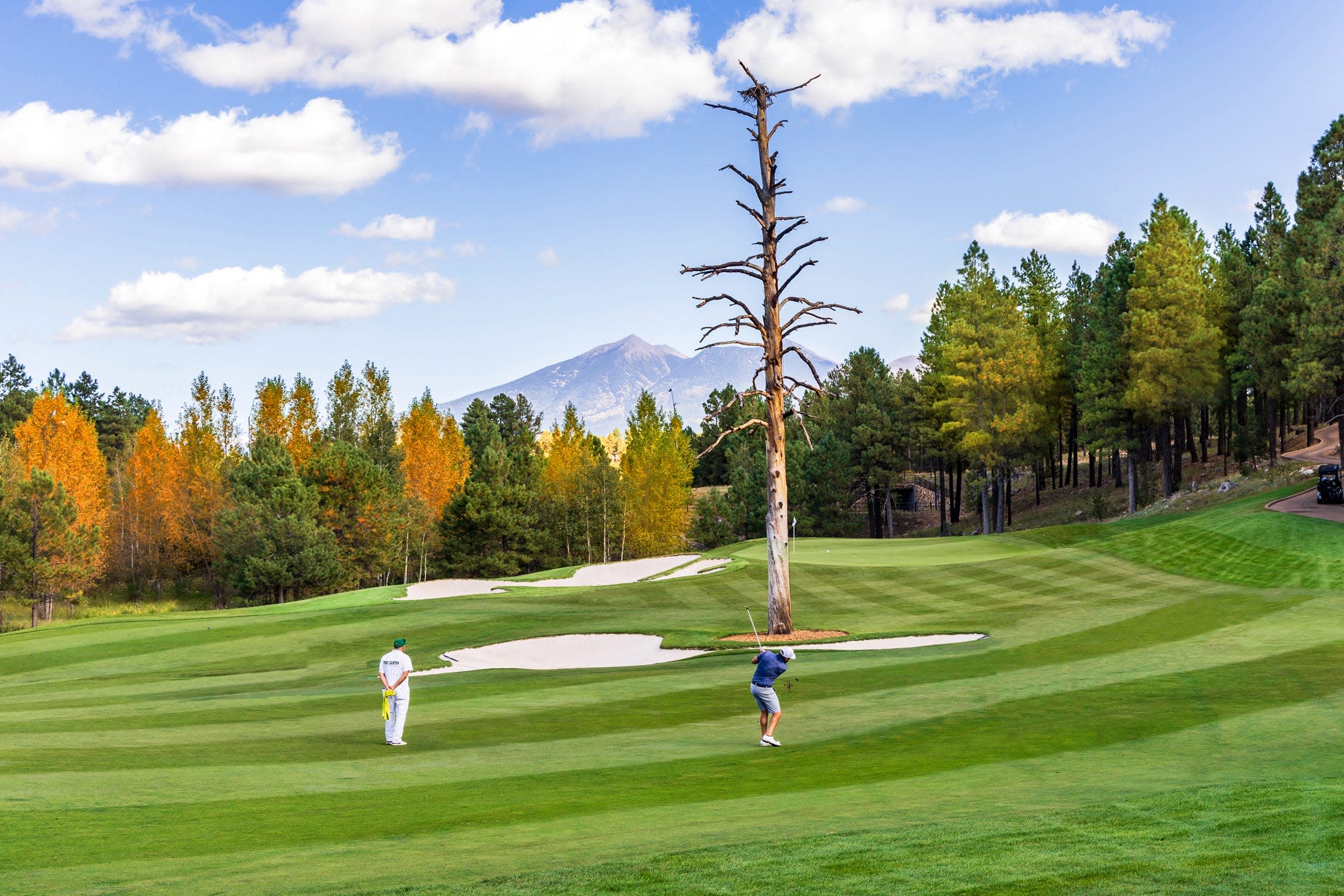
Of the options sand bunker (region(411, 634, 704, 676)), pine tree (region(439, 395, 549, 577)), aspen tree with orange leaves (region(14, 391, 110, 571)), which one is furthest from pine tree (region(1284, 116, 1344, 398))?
aspen tree with orange leaves (region(14, 391, 110, 571))

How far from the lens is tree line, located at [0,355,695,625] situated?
64250 millimetres

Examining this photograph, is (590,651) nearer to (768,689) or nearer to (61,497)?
(768,689)

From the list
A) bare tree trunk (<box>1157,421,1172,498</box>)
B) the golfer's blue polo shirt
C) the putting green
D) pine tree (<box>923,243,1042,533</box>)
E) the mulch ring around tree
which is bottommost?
the mulch ring around tree

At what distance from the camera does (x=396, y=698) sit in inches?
649

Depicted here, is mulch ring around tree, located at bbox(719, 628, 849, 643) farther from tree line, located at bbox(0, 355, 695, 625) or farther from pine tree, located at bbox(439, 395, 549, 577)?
pine tree, located at bbox(439, 395, 549, 577)

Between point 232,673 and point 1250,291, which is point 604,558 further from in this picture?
point 232,673

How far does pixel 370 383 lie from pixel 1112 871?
95.7 m

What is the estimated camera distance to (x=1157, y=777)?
12.1 metres

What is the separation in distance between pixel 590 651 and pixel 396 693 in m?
12.3

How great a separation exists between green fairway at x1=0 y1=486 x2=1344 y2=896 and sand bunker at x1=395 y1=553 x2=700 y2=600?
1346 centimetres

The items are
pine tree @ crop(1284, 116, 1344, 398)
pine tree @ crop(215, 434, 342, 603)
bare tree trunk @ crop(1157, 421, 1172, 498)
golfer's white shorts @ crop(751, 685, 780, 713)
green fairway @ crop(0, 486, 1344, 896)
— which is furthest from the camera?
bare tree trunk @ crop(1157, 421, 1172, 498)

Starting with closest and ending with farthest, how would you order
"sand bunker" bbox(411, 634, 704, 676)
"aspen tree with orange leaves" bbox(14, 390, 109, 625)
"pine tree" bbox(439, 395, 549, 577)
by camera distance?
1. "sand bunker" bbox(411, 634, 704, 676)
2. "aspen tree with orange leaves" bbox(14, 390, 109, 625)
3. "pine tree" bbox(439, 395, 549, 577)

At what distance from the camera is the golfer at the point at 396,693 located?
1639cm

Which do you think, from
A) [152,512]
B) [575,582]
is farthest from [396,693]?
[152,512]
